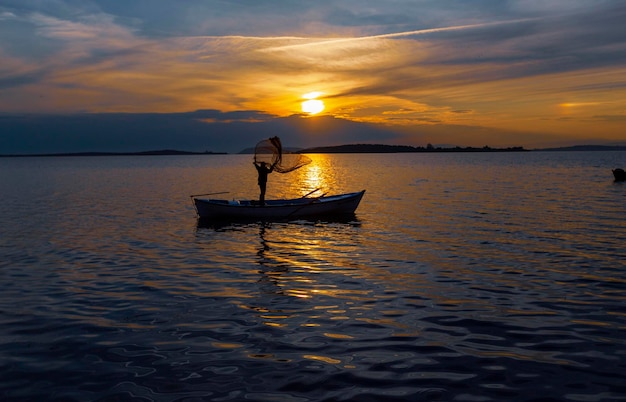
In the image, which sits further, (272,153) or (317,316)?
(272,153)

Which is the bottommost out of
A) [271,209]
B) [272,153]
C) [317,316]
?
[317,316]

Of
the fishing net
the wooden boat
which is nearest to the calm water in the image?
the wooden boat

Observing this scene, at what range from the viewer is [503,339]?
10.1 meters

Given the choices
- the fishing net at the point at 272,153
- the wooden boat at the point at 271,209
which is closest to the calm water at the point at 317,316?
the wooden boat at the point at 271,209

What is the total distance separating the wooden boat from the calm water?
596 cm

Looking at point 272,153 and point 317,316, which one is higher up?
point 272,153

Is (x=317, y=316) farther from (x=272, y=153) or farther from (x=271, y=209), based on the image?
(x=272, y=153)

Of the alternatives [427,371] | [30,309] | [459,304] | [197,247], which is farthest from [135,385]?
[197,247]

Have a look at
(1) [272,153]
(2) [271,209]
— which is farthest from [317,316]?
(1) [272,153]

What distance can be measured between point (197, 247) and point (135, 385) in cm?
1360

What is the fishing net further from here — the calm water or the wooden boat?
the calm water

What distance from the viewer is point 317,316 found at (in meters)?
11.7

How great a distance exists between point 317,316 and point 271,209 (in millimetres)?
19398

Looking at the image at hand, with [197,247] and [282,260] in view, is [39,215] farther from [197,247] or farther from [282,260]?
[282,260]
